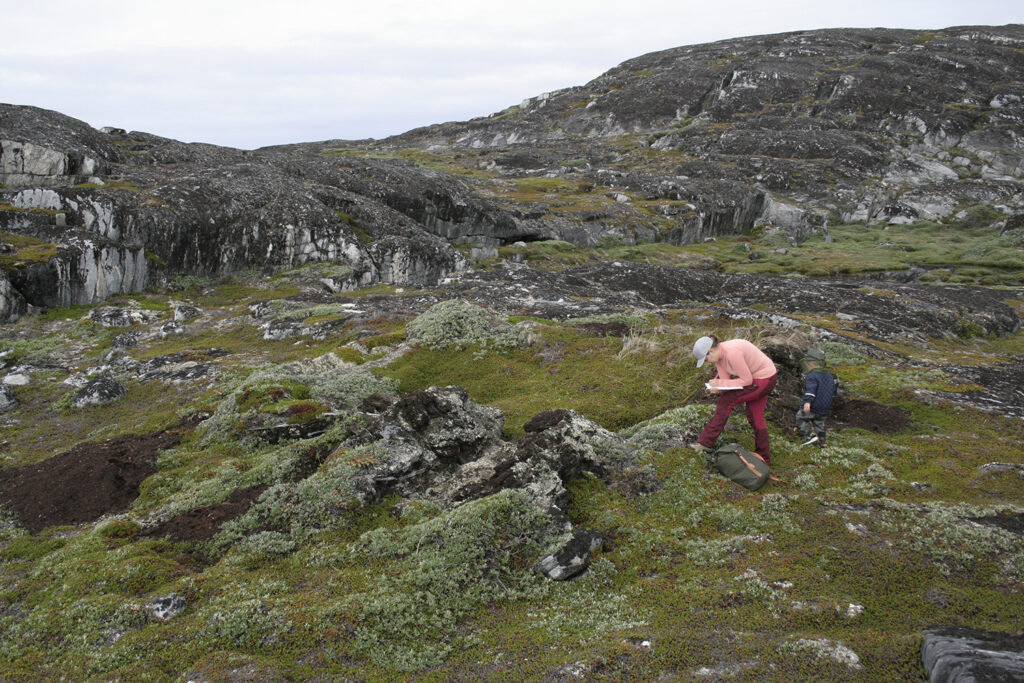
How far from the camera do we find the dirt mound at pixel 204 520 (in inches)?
413

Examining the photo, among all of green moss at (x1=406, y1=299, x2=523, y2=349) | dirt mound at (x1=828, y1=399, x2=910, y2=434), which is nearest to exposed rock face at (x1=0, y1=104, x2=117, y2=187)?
green moss at (x1=406, y1=299, x2=523, y2=349)

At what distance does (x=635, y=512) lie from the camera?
1040 centimetres

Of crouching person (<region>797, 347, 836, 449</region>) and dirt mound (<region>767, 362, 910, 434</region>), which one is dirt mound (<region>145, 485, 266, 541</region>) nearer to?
crouching person (<region>797, 347, 836, 449</region>)

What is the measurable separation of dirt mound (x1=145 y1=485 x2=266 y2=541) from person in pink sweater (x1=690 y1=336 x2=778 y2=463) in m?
10.2

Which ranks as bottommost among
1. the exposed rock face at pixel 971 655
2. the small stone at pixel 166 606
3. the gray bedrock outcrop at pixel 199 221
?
the small stone at pixel 166 606

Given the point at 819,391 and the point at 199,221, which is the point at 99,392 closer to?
the point at 819,391

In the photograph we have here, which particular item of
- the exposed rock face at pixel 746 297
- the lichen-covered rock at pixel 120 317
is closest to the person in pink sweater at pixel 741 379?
the exposed rock face at pixel 746 297

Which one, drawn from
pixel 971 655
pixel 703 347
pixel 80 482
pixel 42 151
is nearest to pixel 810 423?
pixel 703 347

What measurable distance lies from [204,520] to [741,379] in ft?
38.4

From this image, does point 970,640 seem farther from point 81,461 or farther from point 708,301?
point 708,301

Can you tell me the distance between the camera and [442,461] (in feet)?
40.4

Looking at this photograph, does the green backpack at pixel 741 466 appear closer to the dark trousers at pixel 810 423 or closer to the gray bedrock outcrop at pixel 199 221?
the dark trousers at pixel 810 423

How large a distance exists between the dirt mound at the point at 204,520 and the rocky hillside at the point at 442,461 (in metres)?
0.07

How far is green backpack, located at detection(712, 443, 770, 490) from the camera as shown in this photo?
34.9ft
